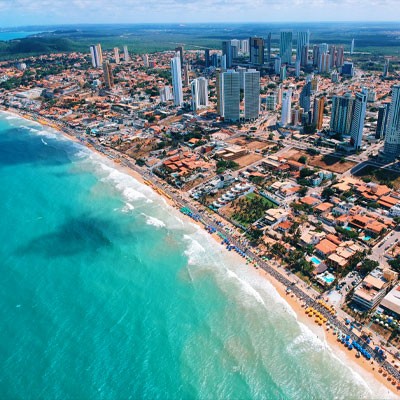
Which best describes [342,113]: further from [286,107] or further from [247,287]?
[247,287]

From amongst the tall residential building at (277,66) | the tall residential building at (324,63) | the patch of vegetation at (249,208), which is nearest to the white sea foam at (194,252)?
the patch of vegetation at (249,208)

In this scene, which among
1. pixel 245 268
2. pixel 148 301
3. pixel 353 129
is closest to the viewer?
pixel 148 301

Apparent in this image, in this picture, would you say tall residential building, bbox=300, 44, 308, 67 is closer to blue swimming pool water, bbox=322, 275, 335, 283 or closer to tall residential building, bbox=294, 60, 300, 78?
tall residential building, bbox=294, 60, 300, 78

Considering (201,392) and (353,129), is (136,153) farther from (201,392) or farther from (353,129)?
(201,392)

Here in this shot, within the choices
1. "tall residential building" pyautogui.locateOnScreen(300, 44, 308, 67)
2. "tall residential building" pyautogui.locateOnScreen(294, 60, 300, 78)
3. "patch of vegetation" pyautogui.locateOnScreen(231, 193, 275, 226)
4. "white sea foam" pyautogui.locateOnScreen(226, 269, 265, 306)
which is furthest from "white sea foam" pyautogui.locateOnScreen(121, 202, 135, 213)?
"tall residential building" pyautogui.locateOnScreen(300, 44, 308, 67)

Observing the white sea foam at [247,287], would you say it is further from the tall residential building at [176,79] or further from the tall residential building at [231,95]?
the tall residential building at [176,79]

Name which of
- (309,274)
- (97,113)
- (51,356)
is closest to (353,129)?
(309,274)
